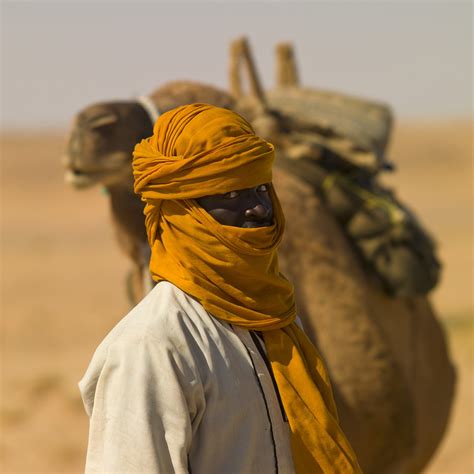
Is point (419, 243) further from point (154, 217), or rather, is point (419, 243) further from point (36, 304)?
point (36, 304)

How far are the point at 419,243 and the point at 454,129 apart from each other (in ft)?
152

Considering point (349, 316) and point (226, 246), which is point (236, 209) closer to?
point (226, 246)

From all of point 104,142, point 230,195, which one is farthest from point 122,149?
point 230,195

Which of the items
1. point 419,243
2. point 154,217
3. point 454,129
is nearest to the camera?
point 154,217

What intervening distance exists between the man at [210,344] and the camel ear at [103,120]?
4.61ft

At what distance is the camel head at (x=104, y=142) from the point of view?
12.2ft

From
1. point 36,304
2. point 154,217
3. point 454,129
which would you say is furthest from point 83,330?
Answer: point 454,129

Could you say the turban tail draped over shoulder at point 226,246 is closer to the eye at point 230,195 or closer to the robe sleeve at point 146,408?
the eye at point 230,195

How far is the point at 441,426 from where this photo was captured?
4.72 metres

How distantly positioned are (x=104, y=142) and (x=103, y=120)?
73 millimetres

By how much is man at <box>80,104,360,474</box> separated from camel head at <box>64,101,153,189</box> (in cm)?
140

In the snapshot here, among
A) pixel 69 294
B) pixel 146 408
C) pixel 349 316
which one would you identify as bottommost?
pixel 69 294

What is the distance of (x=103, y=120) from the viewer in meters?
3.73

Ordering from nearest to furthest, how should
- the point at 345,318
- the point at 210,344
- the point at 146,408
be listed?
the point at 146,408 < the point at 210,344 < the point at 345,318
